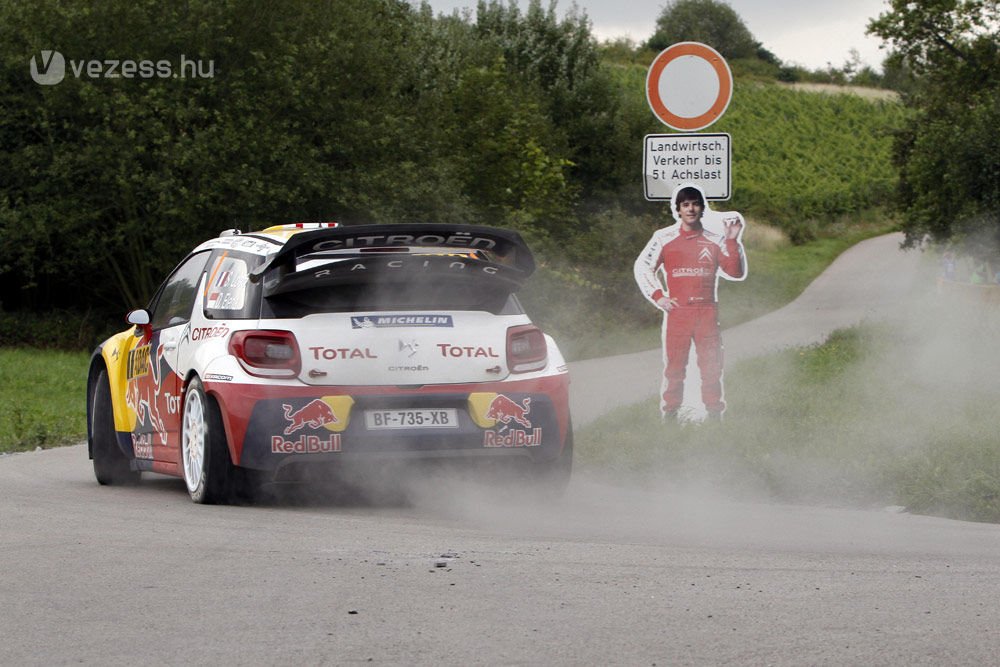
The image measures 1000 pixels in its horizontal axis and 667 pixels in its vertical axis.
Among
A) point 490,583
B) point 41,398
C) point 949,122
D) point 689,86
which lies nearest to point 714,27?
point 949,122

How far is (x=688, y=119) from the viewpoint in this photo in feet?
40.5

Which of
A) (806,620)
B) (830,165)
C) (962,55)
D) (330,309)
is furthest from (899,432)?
(830,165)

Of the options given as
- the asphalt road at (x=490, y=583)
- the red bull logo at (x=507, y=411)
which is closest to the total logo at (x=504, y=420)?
the red bull logo at (x=507, y=411)

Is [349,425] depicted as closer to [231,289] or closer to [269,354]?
[269,354]

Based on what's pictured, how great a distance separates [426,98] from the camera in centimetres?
3994

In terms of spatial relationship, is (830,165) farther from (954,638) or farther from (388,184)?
(954,638)

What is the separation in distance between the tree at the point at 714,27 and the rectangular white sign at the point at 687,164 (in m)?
116

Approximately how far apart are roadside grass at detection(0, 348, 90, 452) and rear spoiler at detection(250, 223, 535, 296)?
6802 millimetres

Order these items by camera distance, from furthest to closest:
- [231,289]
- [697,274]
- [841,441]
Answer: [697,274]
[841,441]
[231,289]

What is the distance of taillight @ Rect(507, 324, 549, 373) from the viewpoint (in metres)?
9.12

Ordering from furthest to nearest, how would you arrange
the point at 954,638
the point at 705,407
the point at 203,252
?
the point at 705,407, the point at 203,252, the point at 954,638

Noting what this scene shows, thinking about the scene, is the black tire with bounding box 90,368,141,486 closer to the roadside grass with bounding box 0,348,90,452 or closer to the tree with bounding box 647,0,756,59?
the roadside grass with bounding box 0,348,90,452

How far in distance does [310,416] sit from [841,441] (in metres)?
3.74

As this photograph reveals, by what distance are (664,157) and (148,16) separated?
2340cm
